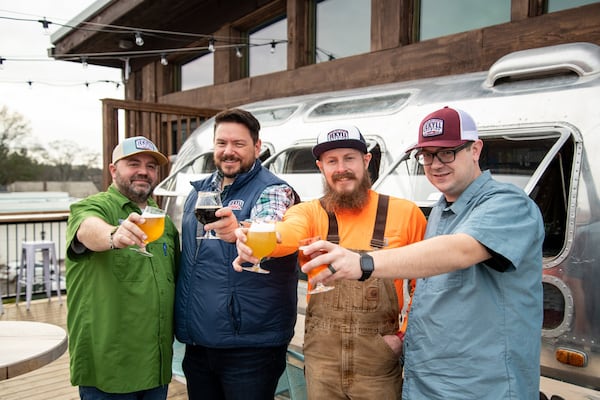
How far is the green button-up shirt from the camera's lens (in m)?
2.30

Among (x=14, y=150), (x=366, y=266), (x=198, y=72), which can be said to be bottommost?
(x=366, y=266)

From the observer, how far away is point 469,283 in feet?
5.63

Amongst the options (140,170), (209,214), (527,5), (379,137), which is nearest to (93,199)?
(140,170)

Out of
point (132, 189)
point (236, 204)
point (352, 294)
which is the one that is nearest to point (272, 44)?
point (132, 189)

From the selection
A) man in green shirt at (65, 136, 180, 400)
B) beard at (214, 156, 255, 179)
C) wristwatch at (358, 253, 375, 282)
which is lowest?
man in green shirt at (65, 136, 180, 400)

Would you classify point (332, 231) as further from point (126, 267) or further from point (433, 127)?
point (126, 267)

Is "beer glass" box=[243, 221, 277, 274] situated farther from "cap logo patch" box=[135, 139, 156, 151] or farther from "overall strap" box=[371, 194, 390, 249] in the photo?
"cap logo patch" box=[135, 139, 156, 151]

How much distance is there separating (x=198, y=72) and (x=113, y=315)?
8.08 m

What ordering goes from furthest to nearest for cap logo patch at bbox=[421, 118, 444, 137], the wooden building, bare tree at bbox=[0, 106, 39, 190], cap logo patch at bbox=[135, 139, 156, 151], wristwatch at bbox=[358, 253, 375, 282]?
1. bare tree at bbox=[0, 106, 39, 190]
2. the wooden building
3. cap logo patch at bbox=[135, 139, 156, 151]
4. cap logo patch at bbox=[421, 118, 444, 137]
5. wristwatch at bbox=[358, 253, 375, 282]

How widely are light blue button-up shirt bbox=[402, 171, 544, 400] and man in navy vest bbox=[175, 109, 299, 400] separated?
83 centimetres

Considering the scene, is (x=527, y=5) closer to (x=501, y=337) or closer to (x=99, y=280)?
(x=501, y=337)

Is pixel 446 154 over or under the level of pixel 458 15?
under

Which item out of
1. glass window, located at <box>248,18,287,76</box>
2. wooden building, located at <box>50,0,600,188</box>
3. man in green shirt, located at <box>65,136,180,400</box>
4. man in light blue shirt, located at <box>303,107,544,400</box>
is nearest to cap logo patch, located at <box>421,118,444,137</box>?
man in light blue shirt, located at <box>303,107,544,400</box>

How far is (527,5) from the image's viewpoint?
15.4 feet
